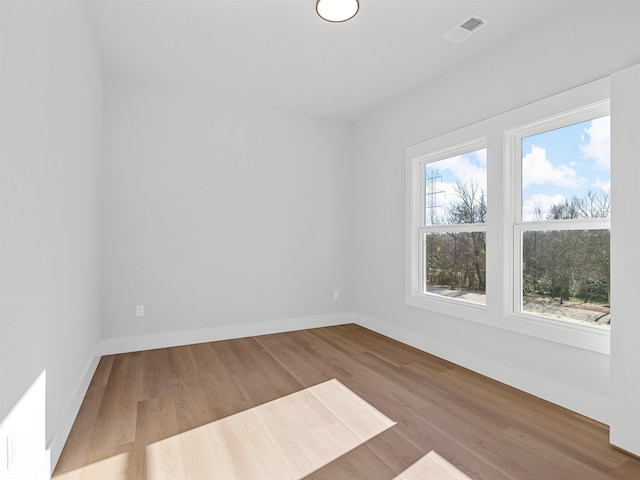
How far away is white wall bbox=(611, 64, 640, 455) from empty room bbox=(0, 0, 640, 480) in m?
0.01

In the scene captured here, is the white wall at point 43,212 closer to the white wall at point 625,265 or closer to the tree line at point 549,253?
the white wall at point 625,265

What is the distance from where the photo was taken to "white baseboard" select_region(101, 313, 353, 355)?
3.46 meters

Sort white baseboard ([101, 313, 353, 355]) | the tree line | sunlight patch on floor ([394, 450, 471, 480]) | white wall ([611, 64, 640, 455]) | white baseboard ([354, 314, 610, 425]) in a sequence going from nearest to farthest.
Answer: sunlight patch on floor ([394, 450, 471, 480]) < white wall ([611, 64, 640, 455]) < white baseboard ([354, 314, 610, 425]) < the tree line < white baseboard ([101, 313, 353, 355])

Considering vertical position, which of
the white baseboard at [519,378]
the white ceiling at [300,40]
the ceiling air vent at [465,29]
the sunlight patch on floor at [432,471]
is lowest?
the sunlight patch on floor at [432,471]

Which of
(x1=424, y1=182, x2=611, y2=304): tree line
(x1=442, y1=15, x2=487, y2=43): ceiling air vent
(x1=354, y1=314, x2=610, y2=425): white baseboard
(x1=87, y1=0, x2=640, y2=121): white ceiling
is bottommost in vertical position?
(x1=354, y1=314, x2=610, y2=425): white baseboard

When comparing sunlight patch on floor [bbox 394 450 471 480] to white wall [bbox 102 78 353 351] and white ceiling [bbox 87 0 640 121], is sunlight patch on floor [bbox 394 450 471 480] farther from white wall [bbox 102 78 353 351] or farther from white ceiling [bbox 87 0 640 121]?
white ceiling [bbox 87 0 640 121]

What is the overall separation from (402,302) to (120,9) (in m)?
3.70

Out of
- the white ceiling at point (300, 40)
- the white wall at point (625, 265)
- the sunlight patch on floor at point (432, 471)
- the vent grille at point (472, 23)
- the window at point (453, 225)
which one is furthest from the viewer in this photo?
the window at point (453, 225)

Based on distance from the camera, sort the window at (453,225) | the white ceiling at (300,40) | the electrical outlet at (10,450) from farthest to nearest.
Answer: the window at (453,225), the white ceiling at (300,40), the electrical outlet at (10,450)

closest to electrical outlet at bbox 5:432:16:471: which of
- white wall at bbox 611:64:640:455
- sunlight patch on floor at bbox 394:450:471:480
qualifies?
sunlight patch on floor at bbox 394:450:471:480

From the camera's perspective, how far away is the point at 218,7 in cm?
242

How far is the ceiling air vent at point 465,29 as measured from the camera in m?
2.55

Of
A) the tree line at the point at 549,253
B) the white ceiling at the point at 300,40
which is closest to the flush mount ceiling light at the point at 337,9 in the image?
the white ceiling at the point at 300,40

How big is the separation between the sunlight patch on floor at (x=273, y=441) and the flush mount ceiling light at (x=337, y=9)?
9.02ft
